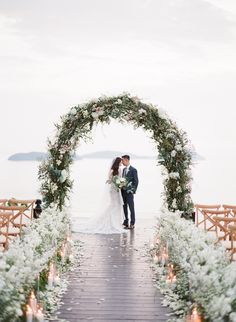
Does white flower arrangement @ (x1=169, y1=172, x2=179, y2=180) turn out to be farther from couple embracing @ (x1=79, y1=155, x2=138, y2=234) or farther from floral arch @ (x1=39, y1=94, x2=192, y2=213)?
couple embracing @ (x1=79, y1=155, x2=138, y2=234)

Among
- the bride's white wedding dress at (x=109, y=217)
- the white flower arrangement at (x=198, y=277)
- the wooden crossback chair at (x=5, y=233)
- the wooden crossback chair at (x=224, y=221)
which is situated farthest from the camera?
the bride's white wedding dress at (x=109, y=217)

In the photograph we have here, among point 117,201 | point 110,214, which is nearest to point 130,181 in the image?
point 117,201

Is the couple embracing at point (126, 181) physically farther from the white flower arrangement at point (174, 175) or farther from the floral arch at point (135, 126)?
the white flower arrangement at point (174, 175)

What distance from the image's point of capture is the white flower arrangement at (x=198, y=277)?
5055 millimetres

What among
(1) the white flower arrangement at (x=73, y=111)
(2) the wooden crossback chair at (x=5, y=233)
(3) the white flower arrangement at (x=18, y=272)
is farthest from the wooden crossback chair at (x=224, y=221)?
(1) the white flower arrangement at (x=73, y=111)

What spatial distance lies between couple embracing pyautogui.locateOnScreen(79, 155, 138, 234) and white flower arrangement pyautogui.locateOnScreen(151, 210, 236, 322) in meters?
4.76

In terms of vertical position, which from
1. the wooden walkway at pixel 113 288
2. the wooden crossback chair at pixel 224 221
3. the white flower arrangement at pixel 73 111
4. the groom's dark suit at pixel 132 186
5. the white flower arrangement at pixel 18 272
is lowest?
the wooden walkway at pixel 113 288

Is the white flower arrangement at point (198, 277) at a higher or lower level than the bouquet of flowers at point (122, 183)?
lower

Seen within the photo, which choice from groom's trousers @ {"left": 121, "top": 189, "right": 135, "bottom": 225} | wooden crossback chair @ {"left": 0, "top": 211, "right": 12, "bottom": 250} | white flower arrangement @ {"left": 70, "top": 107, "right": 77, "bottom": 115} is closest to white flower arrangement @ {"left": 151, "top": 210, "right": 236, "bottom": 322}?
wooden crossback chair @ {"left": 0, "top": 211, "right": 12, "bottom": 250}

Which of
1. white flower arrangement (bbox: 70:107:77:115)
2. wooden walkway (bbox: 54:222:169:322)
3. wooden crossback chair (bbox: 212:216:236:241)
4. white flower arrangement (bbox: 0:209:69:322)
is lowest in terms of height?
wooden walkway (bbox: 54:222:169:322)

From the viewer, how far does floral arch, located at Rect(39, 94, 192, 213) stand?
1150 cm

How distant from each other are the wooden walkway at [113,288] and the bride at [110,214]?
6.47 ft

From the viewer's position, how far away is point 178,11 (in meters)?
14.9

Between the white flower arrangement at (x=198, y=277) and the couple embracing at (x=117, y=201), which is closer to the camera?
the white flower arrangement at (x=198, y=277)
